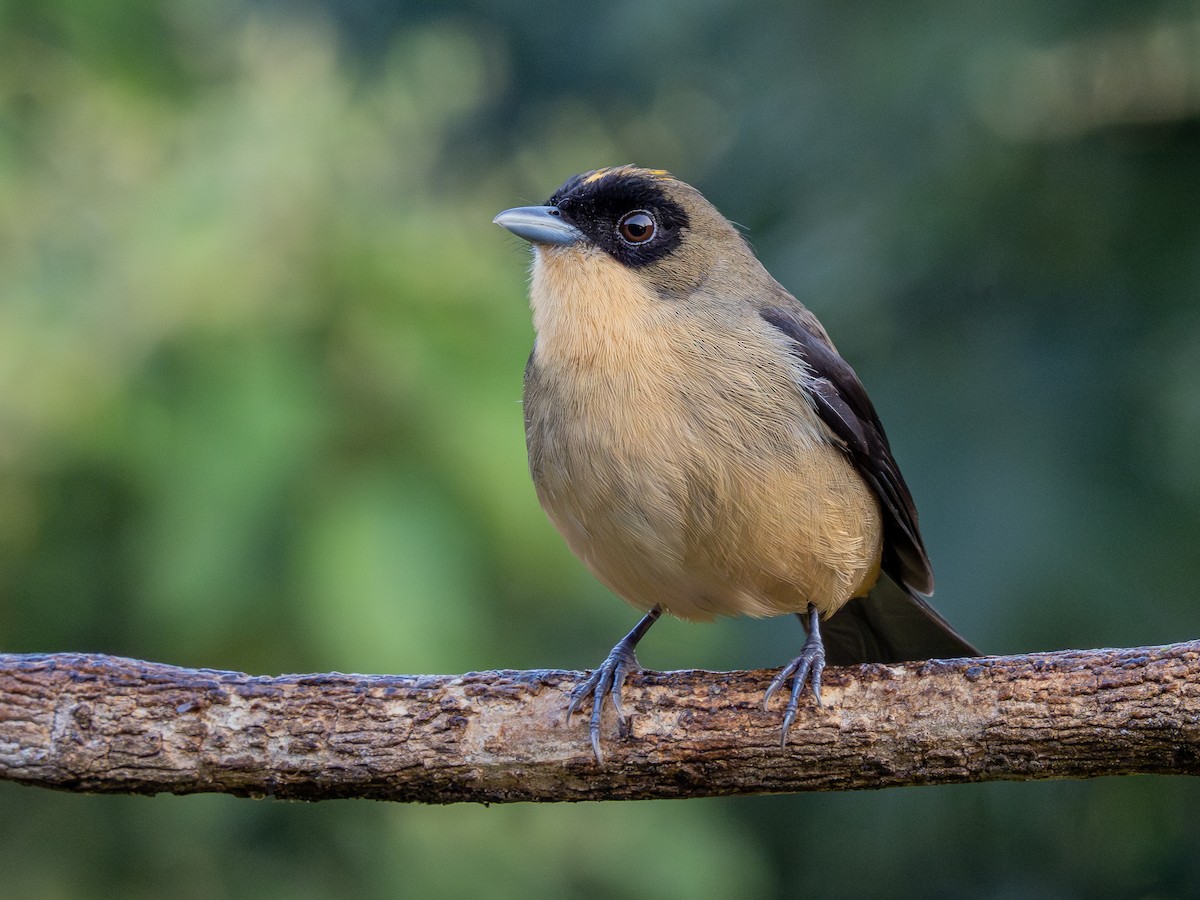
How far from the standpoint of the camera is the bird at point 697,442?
4301 mm

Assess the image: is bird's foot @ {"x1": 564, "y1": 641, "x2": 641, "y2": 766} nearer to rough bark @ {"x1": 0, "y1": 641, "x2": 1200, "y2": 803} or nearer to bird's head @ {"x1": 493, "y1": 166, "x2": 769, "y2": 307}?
rough bark @ {"x1": 0, "y1": 641, "x2": 1200, "y2": 803}

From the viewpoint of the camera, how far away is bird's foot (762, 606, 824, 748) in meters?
4.01

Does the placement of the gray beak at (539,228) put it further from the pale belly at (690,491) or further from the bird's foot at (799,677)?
the bird's foot at (799,677)

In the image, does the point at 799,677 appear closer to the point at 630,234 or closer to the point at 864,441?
the point at 864,441

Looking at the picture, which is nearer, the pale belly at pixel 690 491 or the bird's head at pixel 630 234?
the pale belly at pixel 690 491

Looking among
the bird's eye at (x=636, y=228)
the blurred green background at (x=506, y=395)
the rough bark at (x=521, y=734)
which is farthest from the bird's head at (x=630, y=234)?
the rough bark at (x=521, y=734)

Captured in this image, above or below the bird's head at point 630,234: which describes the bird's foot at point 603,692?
below

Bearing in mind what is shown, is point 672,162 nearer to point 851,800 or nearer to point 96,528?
point 851,800

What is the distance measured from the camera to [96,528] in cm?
596

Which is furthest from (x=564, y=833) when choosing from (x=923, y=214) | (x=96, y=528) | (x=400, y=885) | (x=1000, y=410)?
(x=923, y=214)

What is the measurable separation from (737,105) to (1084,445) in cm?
303

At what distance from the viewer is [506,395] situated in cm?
579

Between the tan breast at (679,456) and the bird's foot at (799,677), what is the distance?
284 mm

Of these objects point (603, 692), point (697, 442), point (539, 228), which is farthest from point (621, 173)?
point (603, 692)
